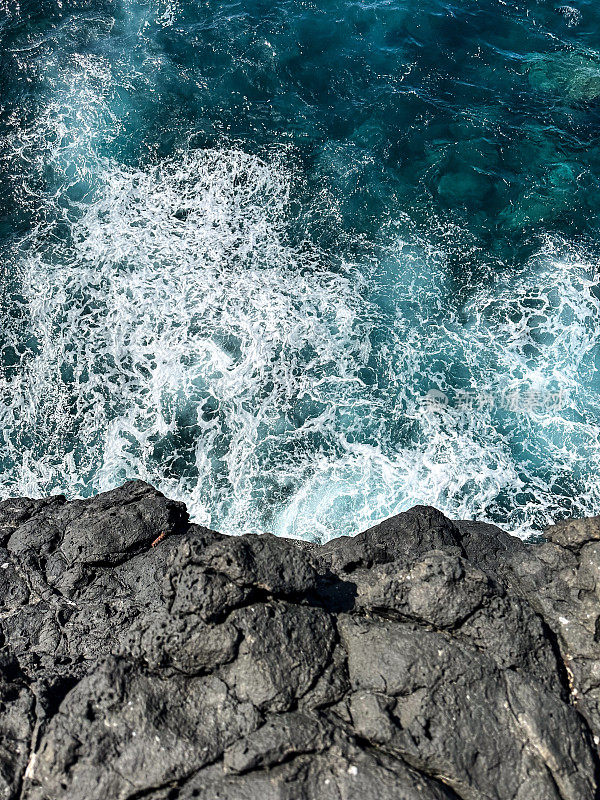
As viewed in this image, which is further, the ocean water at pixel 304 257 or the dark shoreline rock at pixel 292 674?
the ocean water at pixel 304 257

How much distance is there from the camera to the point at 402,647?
634 cm

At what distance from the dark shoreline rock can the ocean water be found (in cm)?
328

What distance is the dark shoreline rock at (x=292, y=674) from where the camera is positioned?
549 cm

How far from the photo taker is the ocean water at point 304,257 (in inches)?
439

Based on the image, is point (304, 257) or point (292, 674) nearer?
point (292, 674)

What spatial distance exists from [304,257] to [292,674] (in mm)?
9235

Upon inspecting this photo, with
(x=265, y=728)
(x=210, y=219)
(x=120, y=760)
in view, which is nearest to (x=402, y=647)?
(x=265, y=728)

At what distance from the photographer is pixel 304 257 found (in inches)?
535

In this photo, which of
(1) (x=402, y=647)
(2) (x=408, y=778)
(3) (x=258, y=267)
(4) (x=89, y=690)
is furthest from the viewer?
(3) (x=258, y=267)

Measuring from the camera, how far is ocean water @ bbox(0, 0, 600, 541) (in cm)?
1114

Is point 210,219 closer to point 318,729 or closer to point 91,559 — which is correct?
point 91,559

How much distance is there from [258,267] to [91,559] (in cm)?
740

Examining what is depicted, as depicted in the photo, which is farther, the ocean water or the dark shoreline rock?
the ocean water

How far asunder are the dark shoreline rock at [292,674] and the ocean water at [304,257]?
3.28 m
